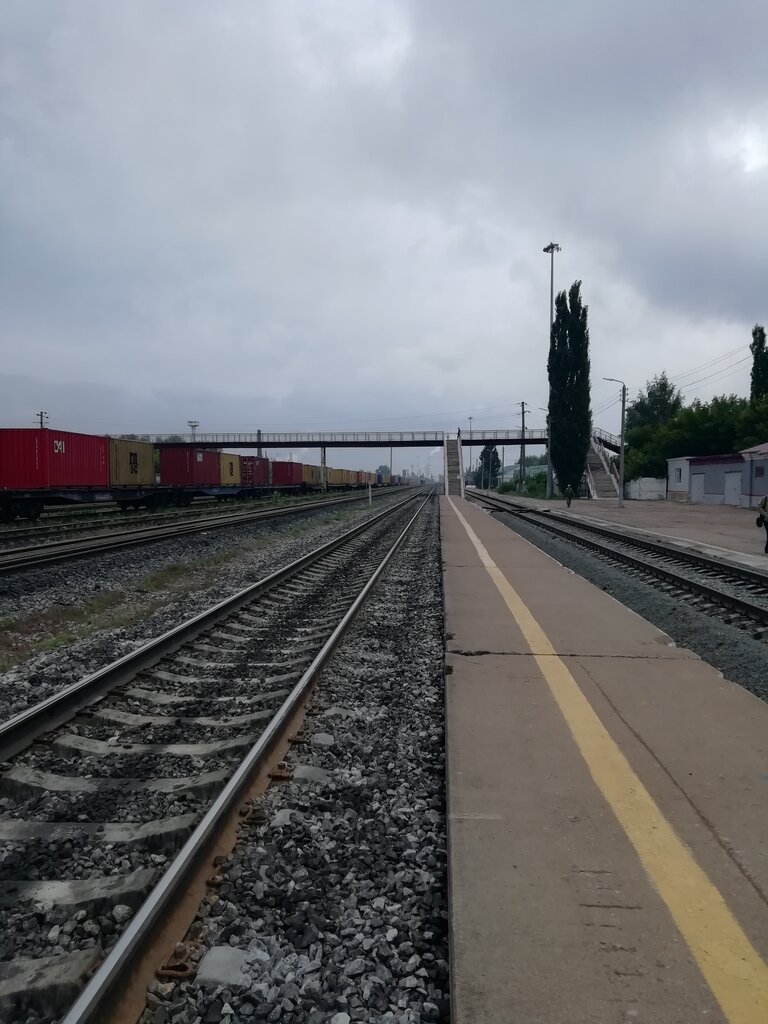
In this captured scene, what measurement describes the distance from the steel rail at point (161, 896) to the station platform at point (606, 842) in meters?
1.07

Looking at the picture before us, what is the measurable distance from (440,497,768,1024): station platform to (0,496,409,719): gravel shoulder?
379cm

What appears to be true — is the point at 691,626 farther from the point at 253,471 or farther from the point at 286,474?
the point at 286,474

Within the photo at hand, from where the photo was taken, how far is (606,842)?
3.05 meters

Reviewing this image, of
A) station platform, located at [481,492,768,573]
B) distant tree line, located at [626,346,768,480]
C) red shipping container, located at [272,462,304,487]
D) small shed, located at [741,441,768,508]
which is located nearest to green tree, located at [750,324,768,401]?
distant tree line, located at [626,346,768,480]

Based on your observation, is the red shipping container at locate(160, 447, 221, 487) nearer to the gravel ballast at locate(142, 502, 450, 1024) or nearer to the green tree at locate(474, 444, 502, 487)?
the gravel ballast at locate(142, 502, 450, 1024)

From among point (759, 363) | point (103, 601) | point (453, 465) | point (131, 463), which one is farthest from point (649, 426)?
point (103, 601)

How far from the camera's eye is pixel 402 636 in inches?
307

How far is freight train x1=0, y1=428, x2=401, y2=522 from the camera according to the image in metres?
23.8

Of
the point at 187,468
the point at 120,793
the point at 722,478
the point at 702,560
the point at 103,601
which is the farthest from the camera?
the point at 722,478

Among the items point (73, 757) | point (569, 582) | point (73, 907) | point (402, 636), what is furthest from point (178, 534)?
point (73, 907)

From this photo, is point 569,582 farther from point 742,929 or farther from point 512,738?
point 742,929

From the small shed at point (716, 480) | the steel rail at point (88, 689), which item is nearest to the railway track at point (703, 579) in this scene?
the steel rail at point (88, 689)

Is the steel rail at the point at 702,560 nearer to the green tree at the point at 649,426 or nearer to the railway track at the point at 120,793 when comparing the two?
the railway track at the point at 120,793

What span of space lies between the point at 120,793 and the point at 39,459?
75.3 feet
